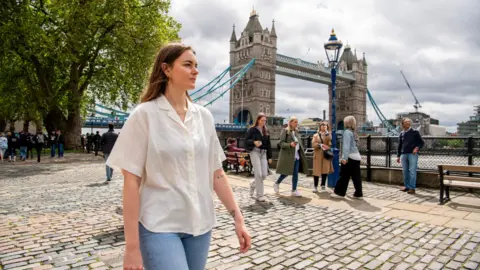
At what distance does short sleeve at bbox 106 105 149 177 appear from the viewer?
60.7 inches

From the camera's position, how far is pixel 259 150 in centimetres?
712

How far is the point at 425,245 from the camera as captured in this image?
4043 mm

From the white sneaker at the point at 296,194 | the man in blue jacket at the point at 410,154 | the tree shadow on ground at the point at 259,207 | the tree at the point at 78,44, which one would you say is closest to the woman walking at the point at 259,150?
the tree shadow on ground at the point at 259,207

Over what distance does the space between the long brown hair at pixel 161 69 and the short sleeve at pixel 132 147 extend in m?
0.18

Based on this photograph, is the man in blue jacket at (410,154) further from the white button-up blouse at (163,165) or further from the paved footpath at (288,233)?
the white button-up blouse at (163,165)

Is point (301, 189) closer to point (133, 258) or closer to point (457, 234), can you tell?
point (457, 234)

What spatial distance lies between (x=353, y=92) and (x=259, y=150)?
11316 cm

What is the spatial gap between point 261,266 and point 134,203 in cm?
225

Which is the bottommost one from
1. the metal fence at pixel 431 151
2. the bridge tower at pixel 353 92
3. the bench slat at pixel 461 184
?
the bench slat at pixel 461 184

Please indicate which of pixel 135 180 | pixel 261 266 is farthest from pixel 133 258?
pixel 261 266

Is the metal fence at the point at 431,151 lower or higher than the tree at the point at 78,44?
lower

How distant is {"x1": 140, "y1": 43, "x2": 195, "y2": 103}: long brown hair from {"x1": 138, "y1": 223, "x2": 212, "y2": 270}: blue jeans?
65 centimetres

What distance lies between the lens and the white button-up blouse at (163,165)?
5.06ft

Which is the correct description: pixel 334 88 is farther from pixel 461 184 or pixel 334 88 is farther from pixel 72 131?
pixel 72 131
